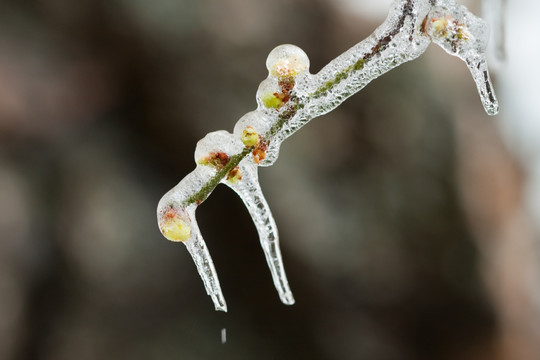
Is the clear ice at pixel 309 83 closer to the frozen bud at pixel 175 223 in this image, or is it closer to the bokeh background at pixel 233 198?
the frozen bud at pixel 175 223

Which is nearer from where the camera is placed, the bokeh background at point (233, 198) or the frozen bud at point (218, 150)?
the frozen bud at point (218, 150)

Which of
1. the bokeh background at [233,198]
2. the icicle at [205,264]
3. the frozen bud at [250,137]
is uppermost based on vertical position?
the bokeh background at [233,198]

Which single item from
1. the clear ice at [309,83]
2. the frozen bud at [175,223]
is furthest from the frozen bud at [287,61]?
the frozen bud at [175,223]

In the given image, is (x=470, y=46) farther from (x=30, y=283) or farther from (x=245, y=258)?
(x=30, y=283)

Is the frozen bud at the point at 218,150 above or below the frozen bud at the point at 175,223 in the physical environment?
above

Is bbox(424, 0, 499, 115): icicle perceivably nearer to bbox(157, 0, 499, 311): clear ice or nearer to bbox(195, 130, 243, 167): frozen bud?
bbox(157, 0, 499, 311): clear ice

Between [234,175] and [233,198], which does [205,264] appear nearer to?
[234,175]

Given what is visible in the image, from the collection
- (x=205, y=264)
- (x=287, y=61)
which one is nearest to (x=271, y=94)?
(x=287, y=61)
